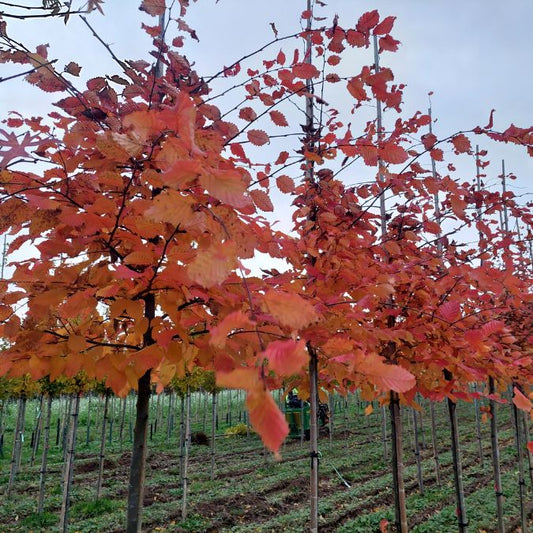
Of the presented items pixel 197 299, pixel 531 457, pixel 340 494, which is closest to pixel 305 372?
pixel 197 299

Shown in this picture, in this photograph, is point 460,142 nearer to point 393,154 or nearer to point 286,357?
point 393,154

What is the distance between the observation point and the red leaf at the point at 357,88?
62.0 inches

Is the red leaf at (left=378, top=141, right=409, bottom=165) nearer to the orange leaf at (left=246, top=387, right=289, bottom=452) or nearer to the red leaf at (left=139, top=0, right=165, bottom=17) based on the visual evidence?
the red leaf at (left=139, top=0, right=165, bottom=17)

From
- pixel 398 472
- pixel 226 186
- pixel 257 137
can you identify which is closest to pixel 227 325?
pixel 226 186

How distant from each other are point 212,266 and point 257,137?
1.13 metres

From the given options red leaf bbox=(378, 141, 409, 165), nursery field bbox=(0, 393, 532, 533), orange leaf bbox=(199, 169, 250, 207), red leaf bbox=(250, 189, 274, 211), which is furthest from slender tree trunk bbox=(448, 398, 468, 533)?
orange leaf bbox=(199, 169, 250, 207)

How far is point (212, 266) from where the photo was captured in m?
0.74

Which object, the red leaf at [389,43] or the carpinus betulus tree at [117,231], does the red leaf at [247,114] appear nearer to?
the carpinus betulus tree at [117,231]

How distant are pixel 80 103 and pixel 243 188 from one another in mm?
1051

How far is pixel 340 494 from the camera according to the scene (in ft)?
28.8

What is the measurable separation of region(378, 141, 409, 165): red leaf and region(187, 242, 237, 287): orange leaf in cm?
117

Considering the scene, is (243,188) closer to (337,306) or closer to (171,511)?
(337,306)

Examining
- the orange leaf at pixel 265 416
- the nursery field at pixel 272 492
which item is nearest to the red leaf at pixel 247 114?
the orange leaf at pixel 265 416

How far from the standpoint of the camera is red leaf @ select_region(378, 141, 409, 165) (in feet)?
5.58
